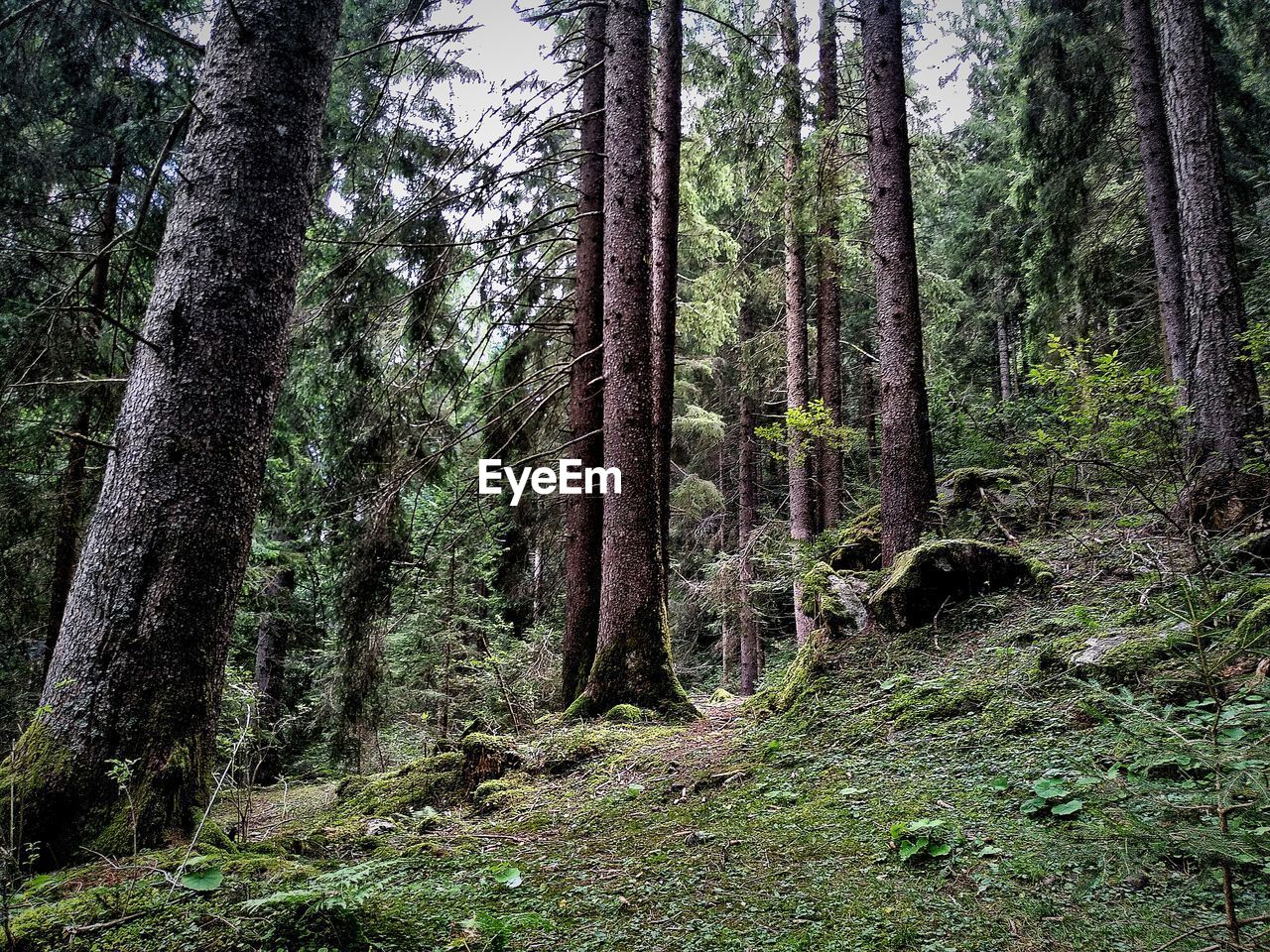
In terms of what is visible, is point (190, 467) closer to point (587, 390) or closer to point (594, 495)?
point (594, 495)

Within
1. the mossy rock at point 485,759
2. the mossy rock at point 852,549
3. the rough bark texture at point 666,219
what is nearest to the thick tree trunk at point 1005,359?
the mossy rock at point 852,549

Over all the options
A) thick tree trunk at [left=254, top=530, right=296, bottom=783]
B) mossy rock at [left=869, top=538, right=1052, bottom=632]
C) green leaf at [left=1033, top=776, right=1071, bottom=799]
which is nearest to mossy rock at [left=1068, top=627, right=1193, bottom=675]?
green leaf at [left=1033, top=776, right=1071, bottom=799]

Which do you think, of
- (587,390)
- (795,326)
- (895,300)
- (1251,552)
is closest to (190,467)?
(587,390)

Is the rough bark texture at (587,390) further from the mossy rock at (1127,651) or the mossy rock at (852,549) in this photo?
the mossy rock at (1127,651)

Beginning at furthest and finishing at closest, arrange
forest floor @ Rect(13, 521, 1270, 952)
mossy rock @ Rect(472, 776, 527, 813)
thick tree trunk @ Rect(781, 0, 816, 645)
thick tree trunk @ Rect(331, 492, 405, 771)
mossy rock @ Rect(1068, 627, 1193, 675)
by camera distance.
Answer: thick tree trunk @ Rect(781, 0, 816, 645) < thick tree trunk @ Rect(331, 492, 405, 771) < mossy rock @ Rect(472, 776, 527, 813) < mossy rock @ Rect(1068, 627, 1193, 675) < forest floor @ Rect(13, 521, 1270, 952)

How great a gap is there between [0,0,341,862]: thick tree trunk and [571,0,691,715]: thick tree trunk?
325 centimetres

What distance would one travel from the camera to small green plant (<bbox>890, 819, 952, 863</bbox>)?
7.77ft

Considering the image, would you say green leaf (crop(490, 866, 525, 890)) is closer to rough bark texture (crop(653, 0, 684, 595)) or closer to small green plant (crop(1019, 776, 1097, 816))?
small green plant (crop(1019, 776, 1097, 816))

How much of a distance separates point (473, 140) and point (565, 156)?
3.39ft

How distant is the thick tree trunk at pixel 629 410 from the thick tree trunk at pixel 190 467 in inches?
128

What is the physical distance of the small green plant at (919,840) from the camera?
2367 millimetres

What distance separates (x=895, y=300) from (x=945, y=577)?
9.23ft

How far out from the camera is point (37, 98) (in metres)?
5.70

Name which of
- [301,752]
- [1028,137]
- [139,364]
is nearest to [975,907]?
[139,364]
